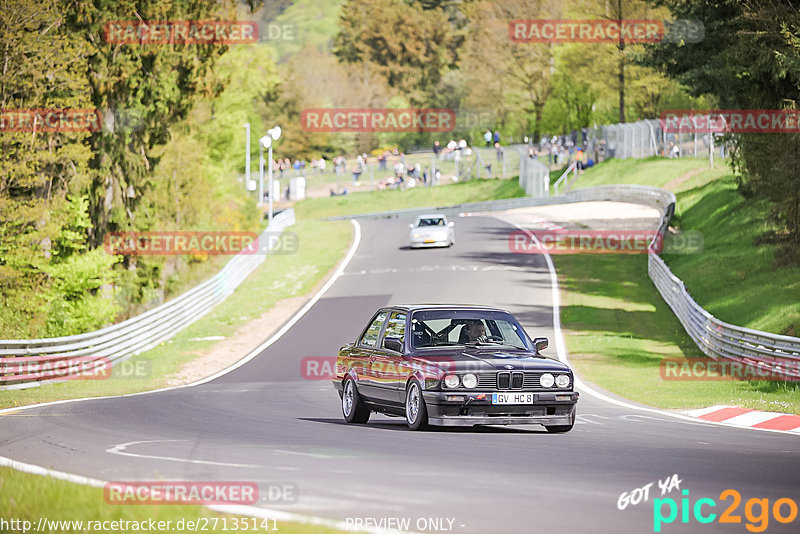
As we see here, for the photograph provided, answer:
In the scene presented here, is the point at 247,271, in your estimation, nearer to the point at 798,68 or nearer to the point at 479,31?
the point at 798,68

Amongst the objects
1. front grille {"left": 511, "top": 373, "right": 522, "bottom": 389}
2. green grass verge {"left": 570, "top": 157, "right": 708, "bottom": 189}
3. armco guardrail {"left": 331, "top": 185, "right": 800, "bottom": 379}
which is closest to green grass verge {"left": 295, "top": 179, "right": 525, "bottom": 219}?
green grass verge {"left": 570, "top": 157, "right": 708, "bottom": 189}

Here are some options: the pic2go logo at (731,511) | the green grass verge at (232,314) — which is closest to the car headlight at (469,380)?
the pic2go logo at (731,511)

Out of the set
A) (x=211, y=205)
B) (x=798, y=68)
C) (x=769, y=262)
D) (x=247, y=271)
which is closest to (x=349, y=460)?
(x=798, y=68)

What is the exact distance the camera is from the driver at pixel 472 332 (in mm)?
15070

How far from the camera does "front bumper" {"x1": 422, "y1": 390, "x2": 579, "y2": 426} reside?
13.7 m

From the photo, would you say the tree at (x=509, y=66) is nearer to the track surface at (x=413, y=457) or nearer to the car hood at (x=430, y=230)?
the car hood at (x=430, y=230)

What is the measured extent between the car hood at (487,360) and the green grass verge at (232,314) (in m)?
9.53

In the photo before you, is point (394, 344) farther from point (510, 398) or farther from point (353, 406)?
point (510, 398)

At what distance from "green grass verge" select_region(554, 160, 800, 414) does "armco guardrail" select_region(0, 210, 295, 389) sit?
11.5 metres

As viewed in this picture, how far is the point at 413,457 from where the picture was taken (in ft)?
37.4

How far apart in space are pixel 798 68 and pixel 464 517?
24.7m

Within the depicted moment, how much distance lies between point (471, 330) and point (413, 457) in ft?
12.9

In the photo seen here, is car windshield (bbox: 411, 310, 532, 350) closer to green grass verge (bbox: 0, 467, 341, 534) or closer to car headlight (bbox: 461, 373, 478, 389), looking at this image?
car headlight (bbox: 461, 373, 478, 389)

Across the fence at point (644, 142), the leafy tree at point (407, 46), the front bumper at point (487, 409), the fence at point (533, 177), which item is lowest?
the front bumper at point (487, 409)
